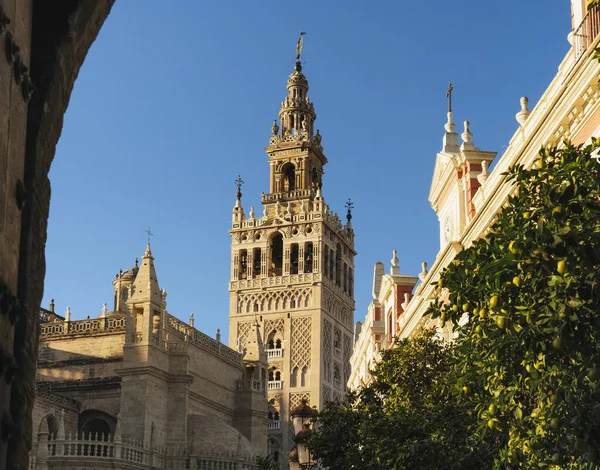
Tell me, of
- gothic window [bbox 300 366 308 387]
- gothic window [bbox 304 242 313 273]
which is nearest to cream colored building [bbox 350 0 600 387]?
gothic window [bbox 300 366 308 387]

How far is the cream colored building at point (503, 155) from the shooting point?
1867cm

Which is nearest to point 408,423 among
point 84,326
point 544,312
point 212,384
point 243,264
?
point 544,312

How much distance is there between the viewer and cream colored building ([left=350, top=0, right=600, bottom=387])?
18.7 metres

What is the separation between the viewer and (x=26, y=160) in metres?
5.92

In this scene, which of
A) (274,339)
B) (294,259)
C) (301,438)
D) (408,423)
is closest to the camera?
(301,438)

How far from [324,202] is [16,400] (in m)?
68.3

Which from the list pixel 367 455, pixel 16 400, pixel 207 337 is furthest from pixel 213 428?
pixel 16 400

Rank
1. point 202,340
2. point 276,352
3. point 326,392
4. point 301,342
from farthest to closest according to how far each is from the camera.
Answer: point 301,342
point 276,352
point 326,392
point 202,340

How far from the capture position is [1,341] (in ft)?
17.5

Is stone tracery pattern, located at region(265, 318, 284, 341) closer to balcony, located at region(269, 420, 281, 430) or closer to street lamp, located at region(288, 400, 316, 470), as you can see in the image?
balcony, located at region(269, 420, 281, 430)

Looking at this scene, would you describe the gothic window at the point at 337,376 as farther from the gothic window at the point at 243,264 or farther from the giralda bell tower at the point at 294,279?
the gothic window at the point at 243,264

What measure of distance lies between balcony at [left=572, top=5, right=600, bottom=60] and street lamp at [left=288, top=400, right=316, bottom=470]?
8108 mm

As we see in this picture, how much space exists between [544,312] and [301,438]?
31.4 feet

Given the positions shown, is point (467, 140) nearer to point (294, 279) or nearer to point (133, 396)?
point (133, 396)
